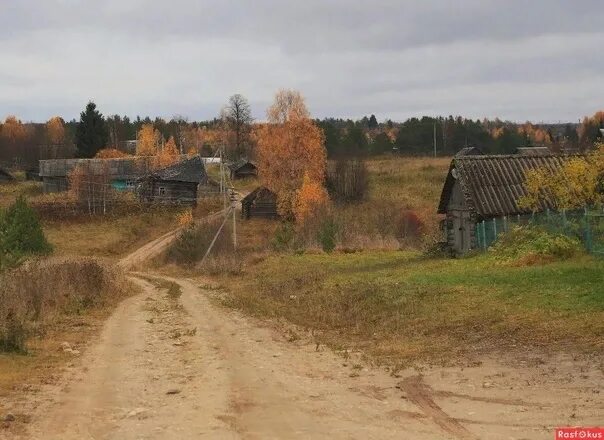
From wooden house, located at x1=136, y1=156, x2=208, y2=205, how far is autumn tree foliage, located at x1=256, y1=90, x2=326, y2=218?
12.5 meters

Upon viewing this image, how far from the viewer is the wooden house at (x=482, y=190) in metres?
33.8

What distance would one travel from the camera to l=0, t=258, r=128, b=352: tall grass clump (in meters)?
14.8

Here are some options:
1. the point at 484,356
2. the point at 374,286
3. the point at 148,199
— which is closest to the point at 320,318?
the point at 374,286

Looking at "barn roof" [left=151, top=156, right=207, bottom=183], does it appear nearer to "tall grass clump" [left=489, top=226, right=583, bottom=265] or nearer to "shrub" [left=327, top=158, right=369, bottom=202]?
"shrub" [left=327, top=158, right=369, bottom=202]

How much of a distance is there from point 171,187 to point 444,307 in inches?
2501

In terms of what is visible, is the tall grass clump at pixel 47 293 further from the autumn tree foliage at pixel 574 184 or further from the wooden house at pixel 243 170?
the wooden house at pixel 243 170

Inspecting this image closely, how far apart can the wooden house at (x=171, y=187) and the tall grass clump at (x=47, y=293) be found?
47119mm

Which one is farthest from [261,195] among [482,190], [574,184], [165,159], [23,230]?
[574,184]

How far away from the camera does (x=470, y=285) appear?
66.8 feet

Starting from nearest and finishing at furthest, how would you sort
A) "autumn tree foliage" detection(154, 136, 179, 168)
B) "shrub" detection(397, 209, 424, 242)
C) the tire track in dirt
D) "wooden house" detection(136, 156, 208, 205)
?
the tire track in dirt
"shrub" detection(397, 209, 424, 242)
"wooden house" detection(136, 156, 208, 205)
"autumn tree foliage" detection(154, 136, 179, 168)

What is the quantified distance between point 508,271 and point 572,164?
29.6 feet

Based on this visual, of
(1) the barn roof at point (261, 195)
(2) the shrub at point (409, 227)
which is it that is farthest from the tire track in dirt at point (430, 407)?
(1) the barn roof at point (261, 195)

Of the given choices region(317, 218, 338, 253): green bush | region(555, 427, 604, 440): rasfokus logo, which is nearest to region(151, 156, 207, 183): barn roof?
region(317, 218, 338, 253): green bush

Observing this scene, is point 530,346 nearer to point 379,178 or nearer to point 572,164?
point 572,164
